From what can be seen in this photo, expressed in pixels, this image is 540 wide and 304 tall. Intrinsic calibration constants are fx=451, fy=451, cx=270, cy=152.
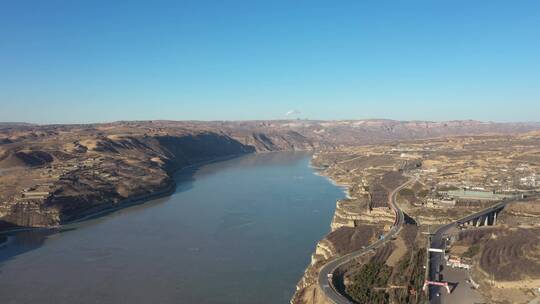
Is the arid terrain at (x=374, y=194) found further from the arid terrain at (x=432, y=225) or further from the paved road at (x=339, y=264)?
the paved road at (x=339, y=264)

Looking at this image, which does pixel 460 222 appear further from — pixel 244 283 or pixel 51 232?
pixel 51 232

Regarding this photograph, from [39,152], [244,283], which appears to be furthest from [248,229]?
[39,152]

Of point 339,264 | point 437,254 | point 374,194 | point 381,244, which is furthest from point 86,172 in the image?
point 437,254

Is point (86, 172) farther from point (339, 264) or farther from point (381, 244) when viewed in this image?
point (339, 264)

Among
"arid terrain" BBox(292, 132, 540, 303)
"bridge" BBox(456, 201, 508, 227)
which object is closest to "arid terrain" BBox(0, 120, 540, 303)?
"arid terrain" BBox(292, 132, 540, 303)

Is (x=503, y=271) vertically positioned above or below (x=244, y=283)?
above

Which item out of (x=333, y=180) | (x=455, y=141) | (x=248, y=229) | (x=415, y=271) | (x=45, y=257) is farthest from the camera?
(x=455, y=141)

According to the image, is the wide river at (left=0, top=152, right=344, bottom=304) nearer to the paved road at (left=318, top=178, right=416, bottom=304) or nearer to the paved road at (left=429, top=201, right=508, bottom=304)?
the paved road at (left=318, top=178, right=416, bottom=304)

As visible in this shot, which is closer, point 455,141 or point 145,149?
point 145,149
